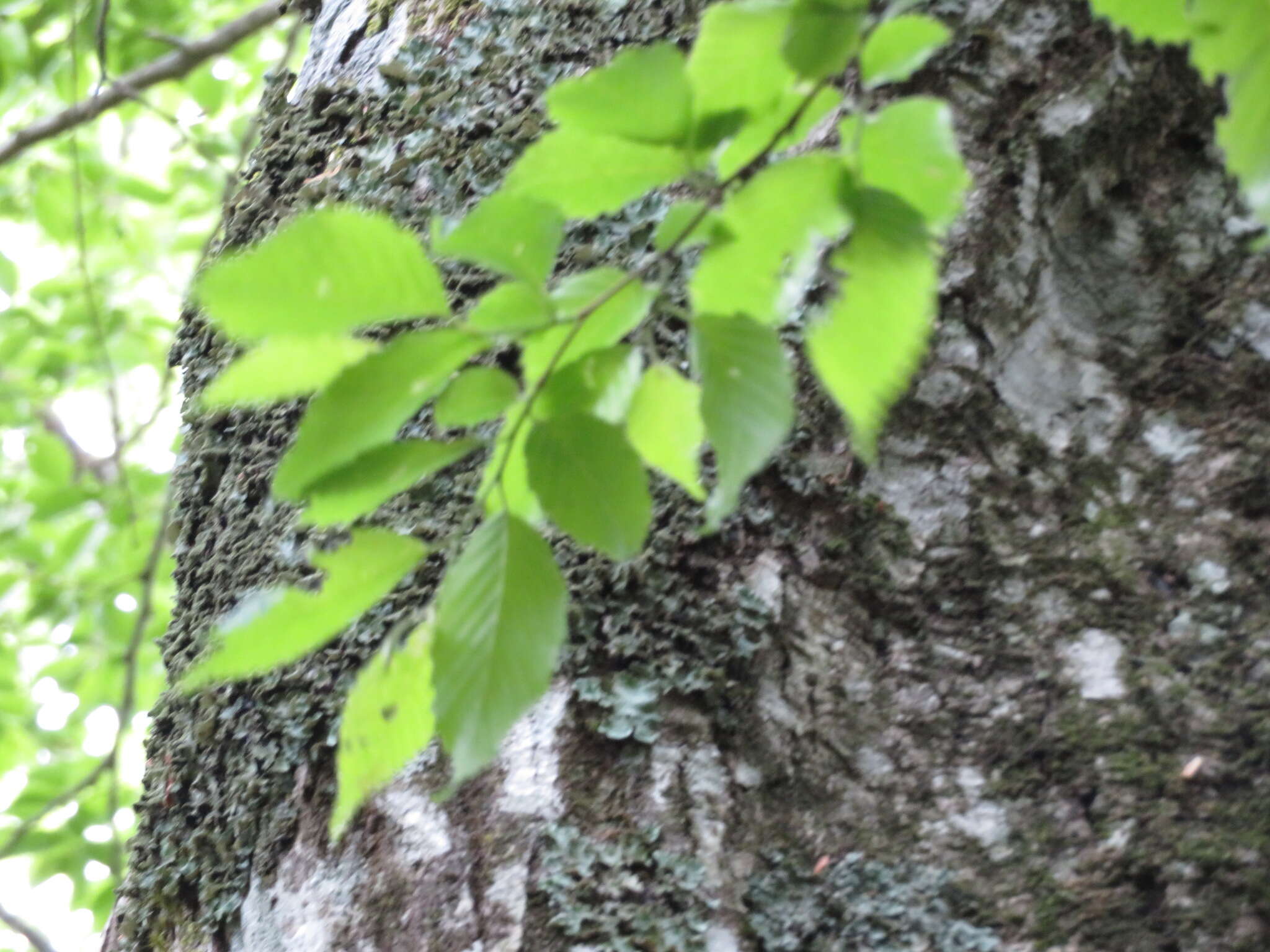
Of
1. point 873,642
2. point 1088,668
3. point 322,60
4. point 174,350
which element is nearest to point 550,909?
point 873,642

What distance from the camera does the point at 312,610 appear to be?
0.47m

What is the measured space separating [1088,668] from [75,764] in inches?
114

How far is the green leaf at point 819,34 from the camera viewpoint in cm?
40

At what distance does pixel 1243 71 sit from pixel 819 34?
21 cm

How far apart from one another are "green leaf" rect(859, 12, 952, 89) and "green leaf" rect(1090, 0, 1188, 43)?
159mm

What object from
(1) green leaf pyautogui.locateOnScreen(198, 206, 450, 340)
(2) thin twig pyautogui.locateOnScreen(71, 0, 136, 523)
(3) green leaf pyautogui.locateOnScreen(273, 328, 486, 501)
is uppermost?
(2) thin twig pyautogui.locateOnScreen(71, 0, 136, 523)

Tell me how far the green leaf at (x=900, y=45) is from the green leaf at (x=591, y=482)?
19 centimetres

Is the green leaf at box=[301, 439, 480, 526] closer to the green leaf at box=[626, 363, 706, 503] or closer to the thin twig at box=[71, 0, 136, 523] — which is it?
the green leaf at box=[626, 363, 706, 503]

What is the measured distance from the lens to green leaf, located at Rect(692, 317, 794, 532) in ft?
1.36

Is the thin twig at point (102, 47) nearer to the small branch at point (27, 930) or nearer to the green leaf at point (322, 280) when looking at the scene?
the small branch at point (27, 930)

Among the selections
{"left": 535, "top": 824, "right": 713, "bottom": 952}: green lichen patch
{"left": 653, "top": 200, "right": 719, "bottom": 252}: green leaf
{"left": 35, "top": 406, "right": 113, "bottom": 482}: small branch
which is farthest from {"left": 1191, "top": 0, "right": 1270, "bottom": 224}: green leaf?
{"left": 35, "top": 406, "right": 113, "bottom": 482}: small branch

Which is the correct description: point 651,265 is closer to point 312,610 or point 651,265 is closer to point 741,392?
point 741,392

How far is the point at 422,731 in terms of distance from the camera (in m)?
0.52

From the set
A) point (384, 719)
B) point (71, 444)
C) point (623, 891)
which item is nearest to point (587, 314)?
point (384, 719)
